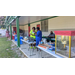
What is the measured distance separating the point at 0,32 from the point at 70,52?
2009cm

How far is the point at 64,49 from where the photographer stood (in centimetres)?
159

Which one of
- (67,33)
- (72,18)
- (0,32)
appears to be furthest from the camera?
(0,32)

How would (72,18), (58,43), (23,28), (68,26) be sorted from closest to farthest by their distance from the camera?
(58,43)
(72,18)
(68,26)
(23,28)

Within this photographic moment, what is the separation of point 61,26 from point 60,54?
4.60 meters

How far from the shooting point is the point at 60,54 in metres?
1.69

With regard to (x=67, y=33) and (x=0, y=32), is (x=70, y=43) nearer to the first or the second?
(x=67, y=33)

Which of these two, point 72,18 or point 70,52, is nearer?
point 70,52

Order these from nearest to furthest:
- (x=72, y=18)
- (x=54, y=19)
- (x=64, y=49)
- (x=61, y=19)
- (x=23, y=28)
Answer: (x=64, y=49)
(x=72, y=18)
(x=61, y=19)
(x=54, y=19)
(x=23, y=28)

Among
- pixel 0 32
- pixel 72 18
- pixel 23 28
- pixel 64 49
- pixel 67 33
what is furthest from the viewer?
pixel 0 32

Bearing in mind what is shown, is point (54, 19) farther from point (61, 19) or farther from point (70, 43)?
point (70, 43)

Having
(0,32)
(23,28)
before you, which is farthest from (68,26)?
(0,32)

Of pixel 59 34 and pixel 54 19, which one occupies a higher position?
pixel 54 19

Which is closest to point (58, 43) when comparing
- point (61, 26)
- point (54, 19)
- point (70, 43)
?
point (70, 43)
